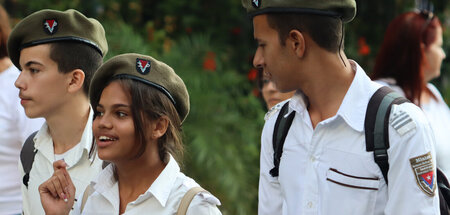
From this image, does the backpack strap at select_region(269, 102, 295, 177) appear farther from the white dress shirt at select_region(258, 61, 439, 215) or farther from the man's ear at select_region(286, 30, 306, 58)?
the man's ear at select_region(286, 30, 306, 58)

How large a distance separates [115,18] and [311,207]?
622 centimetres

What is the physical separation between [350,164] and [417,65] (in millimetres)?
2430

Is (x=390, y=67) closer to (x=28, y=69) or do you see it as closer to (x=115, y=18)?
(x=28, y=69)

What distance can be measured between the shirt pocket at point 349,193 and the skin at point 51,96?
1471 millimetres

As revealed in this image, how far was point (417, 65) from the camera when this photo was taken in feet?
16.3

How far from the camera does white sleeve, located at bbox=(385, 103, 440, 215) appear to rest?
2676 millimetres

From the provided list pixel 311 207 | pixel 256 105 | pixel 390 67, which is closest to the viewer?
pixel 311 207

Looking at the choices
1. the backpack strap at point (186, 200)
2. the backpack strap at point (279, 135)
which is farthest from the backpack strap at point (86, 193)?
the backpack strap at point (279, 135)

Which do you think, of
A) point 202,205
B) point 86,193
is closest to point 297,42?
point 202,205

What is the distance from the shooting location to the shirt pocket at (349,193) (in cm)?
273

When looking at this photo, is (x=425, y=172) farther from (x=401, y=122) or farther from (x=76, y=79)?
(x=76, y=79)

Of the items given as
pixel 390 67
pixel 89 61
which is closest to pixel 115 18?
pixel 390 67

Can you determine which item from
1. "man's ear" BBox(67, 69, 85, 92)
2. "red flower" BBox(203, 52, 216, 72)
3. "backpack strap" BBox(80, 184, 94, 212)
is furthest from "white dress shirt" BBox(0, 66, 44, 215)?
"red flower" BBox(203, 52, 216, 72)

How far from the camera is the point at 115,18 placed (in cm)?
865
